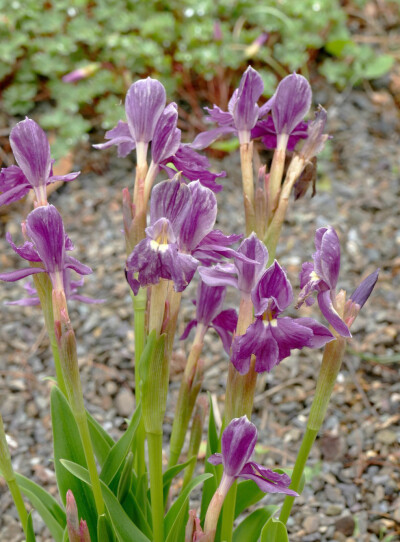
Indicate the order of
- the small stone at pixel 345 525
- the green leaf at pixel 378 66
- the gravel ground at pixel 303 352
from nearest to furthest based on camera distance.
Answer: the small stone at pixel 345 525
the gravel ground at pixel 303 352
the green leaf at pixel 378 66

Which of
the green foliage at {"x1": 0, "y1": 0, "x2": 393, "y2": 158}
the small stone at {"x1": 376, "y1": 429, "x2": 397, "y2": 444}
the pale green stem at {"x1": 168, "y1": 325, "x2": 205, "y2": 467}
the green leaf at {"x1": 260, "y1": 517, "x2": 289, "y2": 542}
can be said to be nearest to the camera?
the green leaf at {"x1": 260, "y1": 517, "x2": 289, "y2": 542}

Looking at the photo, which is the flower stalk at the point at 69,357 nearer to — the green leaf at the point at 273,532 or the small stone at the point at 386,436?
the green leaf at the point at 273,532

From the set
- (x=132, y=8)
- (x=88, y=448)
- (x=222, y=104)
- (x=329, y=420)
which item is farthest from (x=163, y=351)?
(x=132, y=8)

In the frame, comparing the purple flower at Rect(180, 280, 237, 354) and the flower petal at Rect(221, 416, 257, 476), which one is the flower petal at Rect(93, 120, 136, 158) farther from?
the flower petal at Rect(221, 416, 257, 476)

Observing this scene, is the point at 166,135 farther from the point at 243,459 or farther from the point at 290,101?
the point at 243,459

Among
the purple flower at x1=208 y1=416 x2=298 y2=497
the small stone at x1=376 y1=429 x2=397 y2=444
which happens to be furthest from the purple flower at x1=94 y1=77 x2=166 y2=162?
the small stone at x1=376 y1=429 x2=397 y2=444

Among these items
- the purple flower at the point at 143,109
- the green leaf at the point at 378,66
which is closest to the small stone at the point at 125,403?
the purple flower at the point at 143,109

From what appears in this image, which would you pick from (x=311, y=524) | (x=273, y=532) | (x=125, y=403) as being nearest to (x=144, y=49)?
(x=125, y=403)
